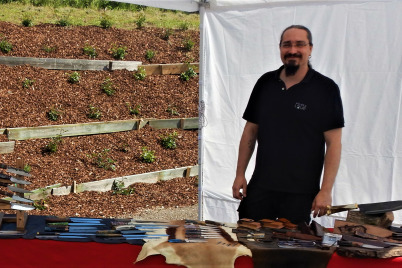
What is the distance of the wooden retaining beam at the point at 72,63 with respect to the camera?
9922mm

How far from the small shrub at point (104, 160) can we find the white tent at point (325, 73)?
302 centimetres

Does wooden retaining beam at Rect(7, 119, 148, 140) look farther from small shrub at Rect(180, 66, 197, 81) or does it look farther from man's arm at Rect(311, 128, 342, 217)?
man's arm at Rect(311, 128, 342, 217)

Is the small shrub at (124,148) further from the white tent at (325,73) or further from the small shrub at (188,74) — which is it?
the white tent at (325,73)

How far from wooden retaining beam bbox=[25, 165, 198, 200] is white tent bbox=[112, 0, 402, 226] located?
242cm

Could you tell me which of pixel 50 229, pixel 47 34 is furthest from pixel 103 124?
pixel 50 229

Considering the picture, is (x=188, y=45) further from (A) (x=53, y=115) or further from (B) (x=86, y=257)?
(B) (x=86, y=257)

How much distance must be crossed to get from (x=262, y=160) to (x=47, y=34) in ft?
27.1

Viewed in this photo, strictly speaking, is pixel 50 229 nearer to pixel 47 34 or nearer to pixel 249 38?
pixel 249 38

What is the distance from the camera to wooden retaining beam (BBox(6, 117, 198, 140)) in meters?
8.29

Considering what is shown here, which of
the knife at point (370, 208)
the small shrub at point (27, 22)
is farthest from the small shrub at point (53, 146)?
the knife at point (370, 208)

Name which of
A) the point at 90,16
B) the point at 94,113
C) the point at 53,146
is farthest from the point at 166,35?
the point at 53,146

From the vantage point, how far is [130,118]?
982 cm

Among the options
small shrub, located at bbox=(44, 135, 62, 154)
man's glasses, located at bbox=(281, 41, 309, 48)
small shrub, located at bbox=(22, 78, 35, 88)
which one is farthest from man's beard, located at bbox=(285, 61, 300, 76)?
small shrub, located at bbox=(22, 78, 35, 88)

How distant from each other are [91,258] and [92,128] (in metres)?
5.95
